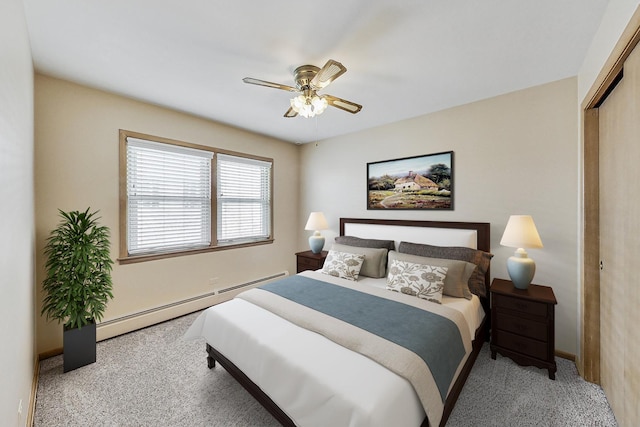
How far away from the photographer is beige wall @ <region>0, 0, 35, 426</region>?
110cm

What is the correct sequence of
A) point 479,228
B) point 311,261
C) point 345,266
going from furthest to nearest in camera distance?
point 311,261 < point 345,266 < point 479,228

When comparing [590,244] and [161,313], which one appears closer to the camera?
[590,244]

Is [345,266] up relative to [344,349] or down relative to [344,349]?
up

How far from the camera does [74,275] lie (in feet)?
7.08

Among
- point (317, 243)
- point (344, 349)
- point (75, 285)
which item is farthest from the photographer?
point (317, 243)

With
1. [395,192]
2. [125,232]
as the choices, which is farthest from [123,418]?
[395,192]

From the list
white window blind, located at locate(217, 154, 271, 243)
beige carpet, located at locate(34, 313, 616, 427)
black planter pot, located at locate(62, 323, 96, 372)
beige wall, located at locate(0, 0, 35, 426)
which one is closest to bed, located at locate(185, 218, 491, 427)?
beige carpet, located at locate(34, 313, 616, 427)

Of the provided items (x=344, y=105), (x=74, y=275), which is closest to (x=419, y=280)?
(x=344, y=105)

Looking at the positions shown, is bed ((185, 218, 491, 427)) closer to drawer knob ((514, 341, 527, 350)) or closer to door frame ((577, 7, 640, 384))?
drawer knob ((514, 341, 527, 350))

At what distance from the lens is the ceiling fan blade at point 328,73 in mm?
1630

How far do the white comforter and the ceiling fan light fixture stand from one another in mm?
1641

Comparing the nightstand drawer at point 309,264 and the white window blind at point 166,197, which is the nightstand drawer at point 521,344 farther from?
the white window blind at point 166,197

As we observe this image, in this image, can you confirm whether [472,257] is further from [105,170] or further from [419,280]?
[105,170]

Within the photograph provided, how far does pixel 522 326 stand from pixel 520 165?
5.04 ft
